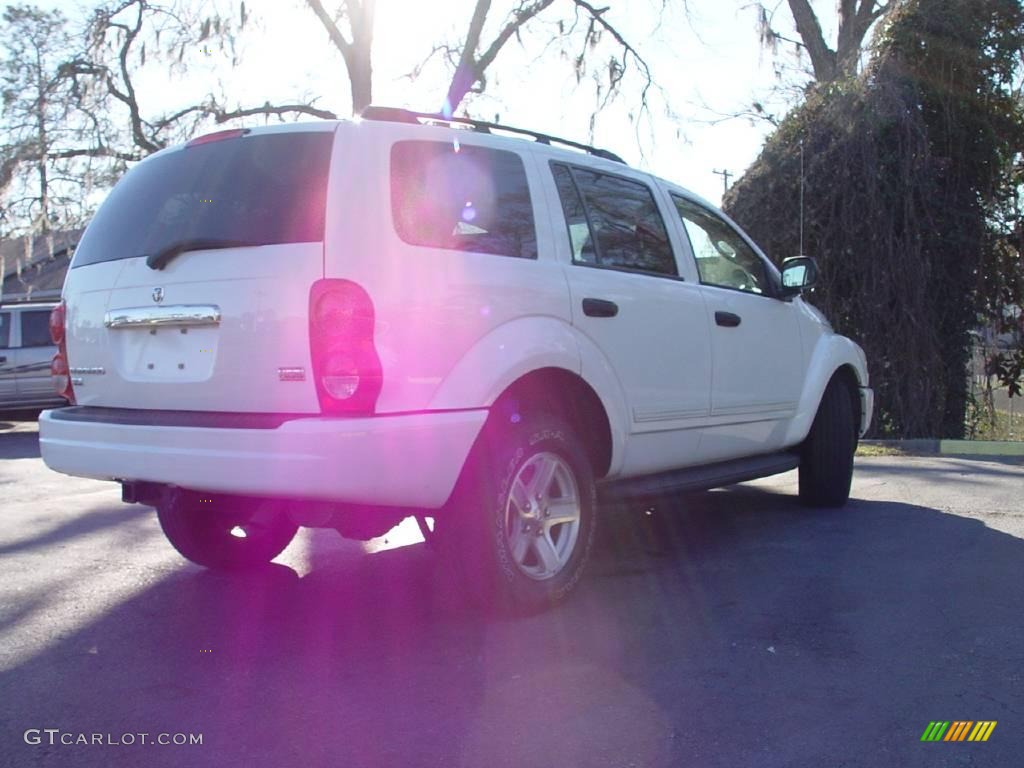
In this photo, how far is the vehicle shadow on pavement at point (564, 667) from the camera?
2.89 meters

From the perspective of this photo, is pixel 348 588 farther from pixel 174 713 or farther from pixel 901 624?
pixel 901 624

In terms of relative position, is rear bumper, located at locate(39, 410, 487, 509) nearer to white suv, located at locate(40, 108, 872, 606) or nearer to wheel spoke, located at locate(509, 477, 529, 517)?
white suv, located at locate(40, 108, 872, 606)

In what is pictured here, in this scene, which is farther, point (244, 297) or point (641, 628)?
point (641, 628)

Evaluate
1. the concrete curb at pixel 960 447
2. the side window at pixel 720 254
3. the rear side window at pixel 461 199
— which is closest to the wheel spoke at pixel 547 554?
the rear side window at pixel 461 199

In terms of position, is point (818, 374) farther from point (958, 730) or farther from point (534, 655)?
point (958, 730)

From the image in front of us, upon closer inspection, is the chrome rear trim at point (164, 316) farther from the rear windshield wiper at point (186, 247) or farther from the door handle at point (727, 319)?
the door handle at point (727, 319)

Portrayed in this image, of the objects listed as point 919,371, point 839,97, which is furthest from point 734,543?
point 839,97

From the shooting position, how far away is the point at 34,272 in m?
34.6

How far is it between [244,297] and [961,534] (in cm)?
419

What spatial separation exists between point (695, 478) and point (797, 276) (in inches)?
64.5

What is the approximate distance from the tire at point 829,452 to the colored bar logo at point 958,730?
135 inches

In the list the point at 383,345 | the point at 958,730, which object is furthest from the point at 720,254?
the point at 958,730

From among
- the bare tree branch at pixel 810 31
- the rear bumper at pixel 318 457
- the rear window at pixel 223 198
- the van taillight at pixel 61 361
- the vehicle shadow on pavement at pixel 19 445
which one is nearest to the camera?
the rear bumper at pixel 318 457

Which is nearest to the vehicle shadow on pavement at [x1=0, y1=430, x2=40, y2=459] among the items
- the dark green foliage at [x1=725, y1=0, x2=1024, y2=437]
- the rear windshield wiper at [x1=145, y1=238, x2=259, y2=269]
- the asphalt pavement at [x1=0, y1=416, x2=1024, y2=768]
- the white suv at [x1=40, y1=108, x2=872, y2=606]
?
the asphalt pavement at [x1=0, y1=416, x2=1024, y2=768]
